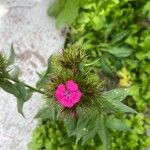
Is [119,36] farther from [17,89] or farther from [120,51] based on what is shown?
[17,89]

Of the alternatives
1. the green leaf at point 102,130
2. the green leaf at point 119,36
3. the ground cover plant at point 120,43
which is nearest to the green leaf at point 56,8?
the ground cover plant at point 120,43

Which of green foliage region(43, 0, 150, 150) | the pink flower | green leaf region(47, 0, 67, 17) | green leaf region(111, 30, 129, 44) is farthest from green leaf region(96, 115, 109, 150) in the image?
green leaf region(47, 0, 67, 17)

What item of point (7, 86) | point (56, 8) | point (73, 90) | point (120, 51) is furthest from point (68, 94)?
point (56, 8)

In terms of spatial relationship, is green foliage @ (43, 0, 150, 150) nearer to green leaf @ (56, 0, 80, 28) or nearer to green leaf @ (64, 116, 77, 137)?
green leaf @ (56, 0, 80, 28)

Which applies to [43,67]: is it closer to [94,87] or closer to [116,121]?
[116,121]

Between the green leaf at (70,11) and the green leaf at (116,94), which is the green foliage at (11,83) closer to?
the green leaf at (116,94)

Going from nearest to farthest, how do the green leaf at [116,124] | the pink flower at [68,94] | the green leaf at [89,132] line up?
the pink flower at [68,94] < the green leaf at [89,132] < the green leaf at [116,124]

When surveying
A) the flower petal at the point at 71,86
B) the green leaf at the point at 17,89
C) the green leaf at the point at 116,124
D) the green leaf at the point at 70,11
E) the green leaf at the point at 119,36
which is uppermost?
the flower petal at the point at 71,86
